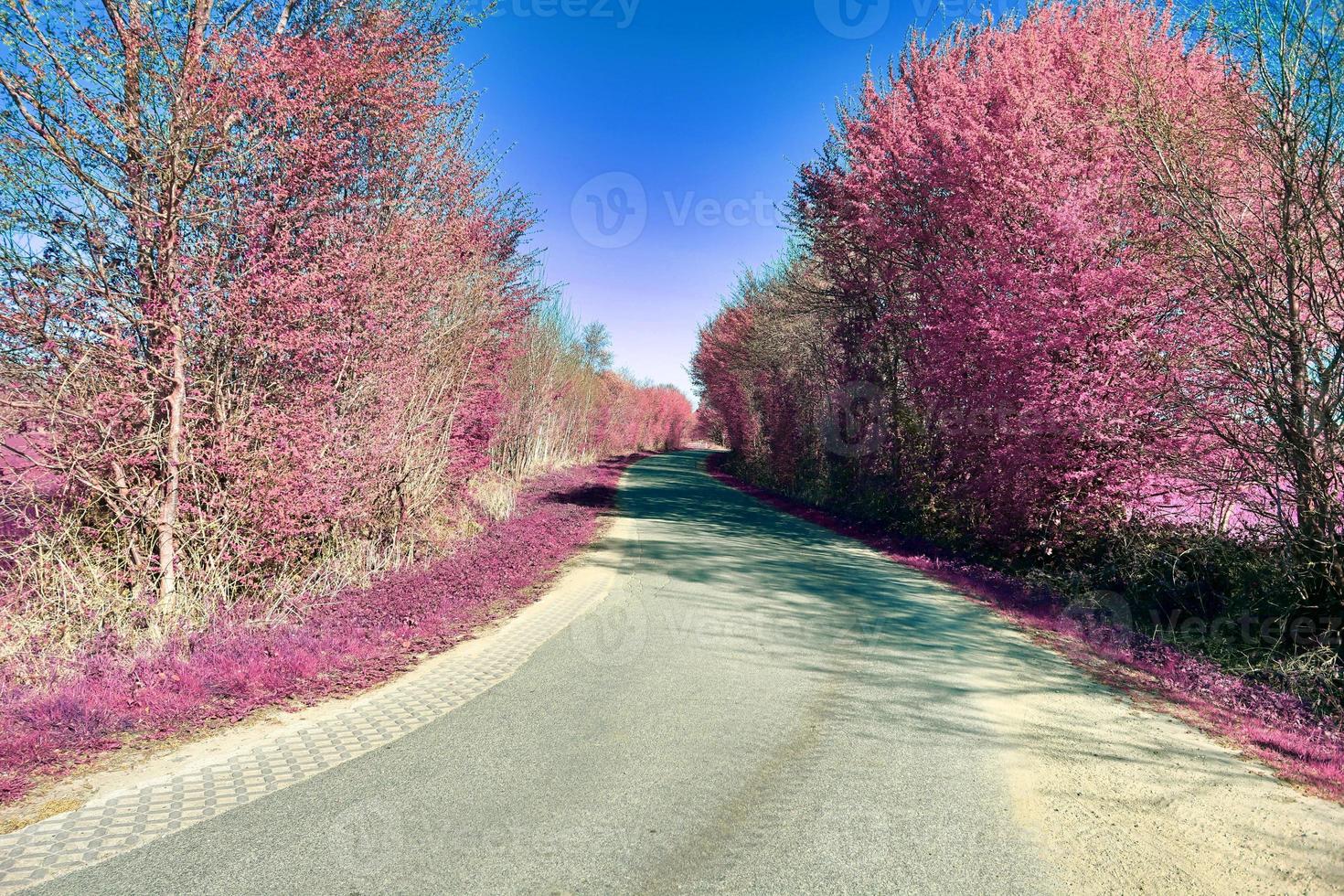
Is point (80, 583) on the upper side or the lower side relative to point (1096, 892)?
lower

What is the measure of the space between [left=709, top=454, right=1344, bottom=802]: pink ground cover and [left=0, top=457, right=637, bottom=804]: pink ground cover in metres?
6.30

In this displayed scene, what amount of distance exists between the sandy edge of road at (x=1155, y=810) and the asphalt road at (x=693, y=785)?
0.06 meters

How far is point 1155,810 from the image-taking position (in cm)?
354

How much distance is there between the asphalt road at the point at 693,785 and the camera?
2871mm

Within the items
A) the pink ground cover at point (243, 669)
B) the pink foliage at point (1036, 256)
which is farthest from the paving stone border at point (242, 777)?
the pink foliage at point (1036, 256)

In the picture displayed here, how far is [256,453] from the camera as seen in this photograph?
6.87 metres

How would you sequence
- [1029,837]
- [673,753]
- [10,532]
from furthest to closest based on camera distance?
[10,532] → [673,753] → [1029,837]

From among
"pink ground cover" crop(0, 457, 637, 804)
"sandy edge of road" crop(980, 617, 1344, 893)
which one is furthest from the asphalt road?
"pink ground cover" crop(0, 457, 637, 804)

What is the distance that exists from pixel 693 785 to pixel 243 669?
3712 mm

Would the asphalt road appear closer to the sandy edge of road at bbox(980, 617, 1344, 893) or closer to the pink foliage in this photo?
the sandy edge of road at bbox(980, 617, 1344, 893)

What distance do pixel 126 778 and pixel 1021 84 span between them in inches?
565

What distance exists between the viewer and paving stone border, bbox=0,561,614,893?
9.59ft

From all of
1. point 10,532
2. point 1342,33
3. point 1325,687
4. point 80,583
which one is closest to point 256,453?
point 80,583

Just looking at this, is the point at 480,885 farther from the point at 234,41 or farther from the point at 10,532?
the point at 234,41
